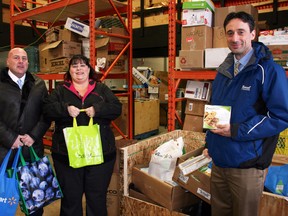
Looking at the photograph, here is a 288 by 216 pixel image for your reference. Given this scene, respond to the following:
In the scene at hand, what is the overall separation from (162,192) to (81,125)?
0.88 m

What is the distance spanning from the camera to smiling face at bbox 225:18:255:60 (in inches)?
63.0

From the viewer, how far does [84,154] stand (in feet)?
7.15

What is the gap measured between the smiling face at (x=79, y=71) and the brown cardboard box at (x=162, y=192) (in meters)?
0.97

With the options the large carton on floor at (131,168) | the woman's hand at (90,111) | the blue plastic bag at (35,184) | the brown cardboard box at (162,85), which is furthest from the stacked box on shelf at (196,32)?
the brown cardboard box at (162,85)

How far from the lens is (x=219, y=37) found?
10.2 ft

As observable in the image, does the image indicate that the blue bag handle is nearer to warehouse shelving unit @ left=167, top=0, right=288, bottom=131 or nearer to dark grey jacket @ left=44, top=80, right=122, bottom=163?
dark grey jacket @ left=44, top=80, right=122, bottom=163

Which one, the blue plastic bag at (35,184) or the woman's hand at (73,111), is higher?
the woman's hand at (73,111)

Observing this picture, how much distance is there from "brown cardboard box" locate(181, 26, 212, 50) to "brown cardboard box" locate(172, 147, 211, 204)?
141cm

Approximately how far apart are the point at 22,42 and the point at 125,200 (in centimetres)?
531

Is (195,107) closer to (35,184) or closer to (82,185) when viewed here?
(82,185)

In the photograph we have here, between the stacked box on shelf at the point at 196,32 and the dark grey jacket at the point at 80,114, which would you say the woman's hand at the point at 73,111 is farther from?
the stacked box on shelf at the point at 196,32

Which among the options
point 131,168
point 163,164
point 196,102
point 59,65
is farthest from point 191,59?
point 59,65

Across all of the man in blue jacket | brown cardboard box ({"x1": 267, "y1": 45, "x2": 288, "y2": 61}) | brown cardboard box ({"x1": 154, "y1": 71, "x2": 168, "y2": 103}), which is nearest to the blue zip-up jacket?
the man in blue jacket

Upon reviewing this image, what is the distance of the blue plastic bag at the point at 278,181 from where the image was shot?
2.05 m
